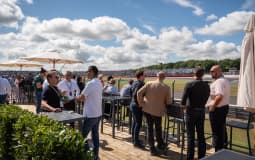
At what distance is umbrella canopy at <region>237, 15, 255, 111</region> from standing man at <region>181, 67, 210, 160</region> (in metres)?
0.92

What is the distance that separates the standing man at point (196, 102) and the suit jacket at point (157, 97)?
0.60 meters

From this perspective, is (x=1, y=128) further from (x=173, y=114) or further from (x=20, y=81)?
(x=20, y=81)

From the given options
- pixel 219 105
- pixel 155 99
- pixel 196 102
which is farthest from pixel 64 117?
pixel 219 105

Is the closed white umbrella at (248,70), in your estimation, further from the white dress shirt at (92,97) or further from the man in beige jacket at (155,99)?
the white dress shirt at (92,97)

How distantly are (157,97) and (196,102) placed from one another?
897mm

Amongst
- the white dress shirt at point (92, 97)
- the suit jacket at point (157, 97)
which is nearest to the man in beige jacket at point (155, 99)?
the suit jacket at point (157, 97)

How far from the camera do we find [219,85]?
15.2 ft

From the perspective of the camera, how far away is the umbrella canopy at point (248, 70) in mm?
3453

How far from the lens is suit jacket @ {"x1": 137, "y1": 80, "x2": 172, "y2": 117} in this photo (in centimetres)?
513

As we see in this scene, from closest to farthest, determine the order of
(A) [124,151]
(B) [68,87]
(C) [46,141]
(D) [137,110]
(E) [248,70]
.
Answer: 1. (C) [46,141]
2. (E) [248,70]
3. (A) [124,151]
4. (D) [137,110]
5. (B) [68,87]

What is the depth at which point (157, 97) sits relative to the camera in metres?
5.14

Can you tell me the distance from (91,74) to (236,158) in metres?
2.82

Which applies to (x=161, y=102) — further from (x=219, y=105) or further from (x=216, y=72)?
(x=216, y=72)

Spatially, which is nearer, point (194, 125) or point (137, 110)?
point (194, 125)
